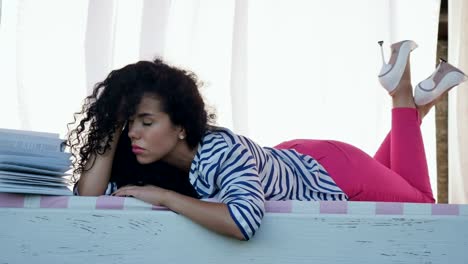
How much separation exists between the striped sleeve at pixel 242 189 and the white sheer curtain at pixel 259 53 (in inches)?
45.2

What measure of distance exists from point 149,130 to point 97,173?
0.63 feet

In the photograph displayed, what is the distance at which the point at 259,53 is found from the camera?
2.63 metres

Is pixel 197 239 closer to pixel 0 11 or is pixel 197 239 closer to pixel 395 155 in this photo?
pixel 395 155

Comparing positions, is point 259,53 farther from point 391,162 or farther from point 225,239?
point 225,239

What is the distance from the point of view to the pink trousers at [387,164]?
1.86 metres

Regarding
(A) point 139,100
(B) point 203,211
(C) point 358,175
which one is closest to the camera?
(B) point 203,211

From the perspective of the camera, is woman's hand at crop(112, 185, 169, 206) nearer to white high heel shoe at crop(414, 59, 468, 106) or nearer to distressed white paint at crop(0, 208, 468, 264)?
distressed white paint at crop(0, 208, 468, 264)

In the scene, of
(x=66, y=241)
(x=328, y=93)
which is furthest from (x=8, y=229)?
(x=328, y=93)

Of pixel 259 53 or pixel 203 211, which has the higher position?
pixel 259 53

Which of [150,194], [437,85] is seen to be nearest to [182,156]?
[150,194]

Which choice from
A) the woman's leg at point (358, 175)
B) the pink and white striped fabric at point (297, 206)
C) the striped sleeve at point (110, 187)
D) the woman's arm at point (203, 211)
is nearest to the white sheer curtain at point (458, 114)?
the woman's leg at point (358, 175)

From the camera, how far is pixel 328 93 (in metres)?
2.66

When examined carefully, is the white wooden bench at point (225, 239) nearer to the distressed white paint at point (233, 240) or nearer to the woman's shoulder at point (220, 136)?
the distressed white paint at point (233, 240)

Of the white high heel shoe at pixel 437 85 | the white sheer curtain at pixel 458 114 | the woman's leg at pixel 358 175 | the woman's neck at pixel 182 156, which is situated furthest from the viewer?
the white sheer curtain at pixel 458 114
